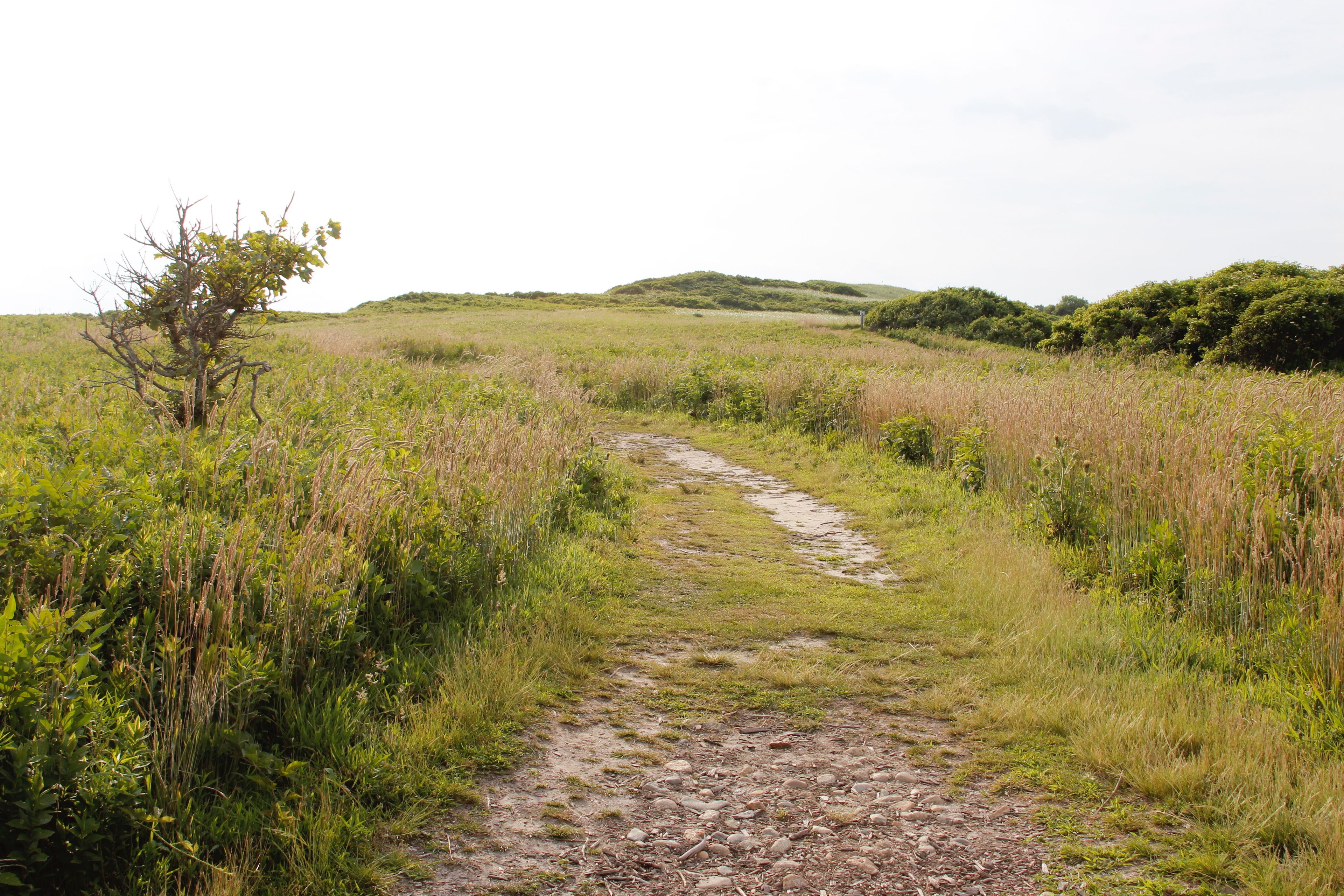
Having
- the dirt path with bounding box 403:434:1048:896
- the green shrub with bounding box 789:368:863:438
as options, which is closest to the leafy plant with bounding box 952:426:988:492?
the green shrub with bounding box 789:368:863:438

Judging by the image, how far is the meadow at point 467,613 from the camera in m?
2.69

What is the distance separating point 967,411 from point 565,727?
318 inches

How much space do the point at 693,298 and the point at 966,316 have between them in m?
34.0

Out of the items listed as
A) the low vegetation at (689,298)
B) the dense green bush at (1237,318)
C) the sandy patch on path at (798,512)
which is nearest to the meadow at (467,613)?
the sandy patch on path at (798,512)

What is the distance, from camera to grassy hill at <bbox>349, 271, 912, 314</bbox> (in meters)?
61.3

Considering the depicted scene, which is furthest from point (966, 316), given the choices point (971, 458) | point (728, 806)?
point (728, 806)

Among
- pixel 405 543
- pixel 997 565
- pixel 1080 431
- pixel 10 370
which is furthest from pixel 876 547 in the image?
pixel 10 370

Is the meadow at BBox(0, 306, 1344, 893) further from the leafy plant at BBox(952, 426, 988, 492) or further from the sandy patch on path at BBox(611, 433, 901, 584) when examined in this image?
the sandy patch on path at BBox(611, 433, 901, 584)

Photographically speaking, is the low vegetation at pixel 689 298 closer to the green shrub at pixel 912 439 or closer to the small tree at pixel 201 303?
the green shrub at pixel 912 439

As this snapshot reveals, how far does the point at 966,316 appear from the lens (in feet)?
151

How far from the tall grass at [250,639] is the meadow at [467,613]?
0.07ft

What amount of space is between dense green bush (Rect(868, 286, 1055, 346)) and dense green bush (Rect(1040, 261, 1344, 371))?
11942mm

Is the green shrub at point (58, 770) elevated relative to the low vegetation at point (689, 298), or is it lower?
lower

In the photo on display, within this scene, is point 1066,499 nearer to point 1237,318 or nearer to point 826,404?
point 826,404
